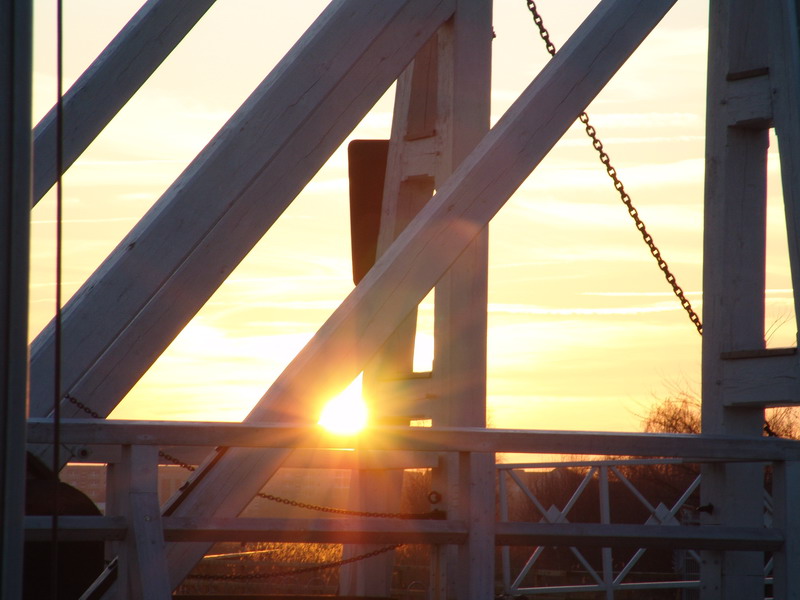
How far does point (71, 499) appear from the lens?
13.4ft

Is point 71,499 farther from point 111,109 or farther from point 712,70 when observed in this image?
point 712,70

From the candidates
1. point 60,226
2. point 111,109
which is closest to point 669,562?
point 111,109

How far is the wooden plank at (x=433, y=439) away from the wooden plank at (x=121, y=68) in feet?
6.54

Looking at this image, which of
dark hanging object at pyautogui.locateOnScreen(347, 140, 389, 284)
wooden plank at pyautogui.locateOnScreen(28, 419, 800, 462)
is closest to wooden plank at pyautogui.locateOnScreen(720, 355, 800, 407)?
Answer: wooden plank at pyautogui.locateOnScreen(28, 419, 800, 462)

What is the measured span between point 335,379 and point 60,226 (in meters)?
2.02

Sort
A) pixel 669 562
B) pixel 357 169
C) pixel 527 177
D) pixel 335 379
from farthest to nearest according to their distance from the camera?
pixel 669 562 < pixel 357 169 < pixel 527 177 < pixel 335 379

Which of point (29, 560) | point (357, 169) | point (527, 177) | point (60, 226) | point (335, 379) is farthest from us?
point (357, 169)

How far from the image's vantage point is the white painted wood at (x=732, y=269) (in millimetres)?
5336

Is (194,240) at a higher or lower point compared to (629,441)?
higher

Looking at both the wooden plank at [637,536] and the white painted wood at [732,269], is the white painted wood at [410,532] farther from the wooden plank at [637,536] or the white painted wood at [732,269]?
the white painted wood at [732,269]

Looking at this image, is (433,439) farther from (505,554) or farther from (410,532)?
(505,554)

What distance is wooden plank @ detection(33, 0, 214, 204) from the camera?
216 inches

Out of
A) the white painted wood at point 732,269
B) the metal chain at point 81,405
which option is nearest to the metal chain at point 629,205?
the white painted wood at point 732,269

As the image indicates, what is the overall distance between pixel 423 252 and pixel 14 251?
2.55 metres
